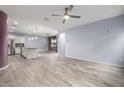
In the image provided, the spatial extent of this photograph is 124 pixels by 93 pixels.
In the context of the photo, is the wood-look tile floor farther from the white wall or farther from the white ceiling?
the white wall

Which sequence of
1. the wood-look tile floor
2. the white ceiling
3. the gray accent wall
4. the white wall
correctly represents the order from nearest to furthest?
the wood-look tile floor < the white ceiling < the gray accent wall < the white wall

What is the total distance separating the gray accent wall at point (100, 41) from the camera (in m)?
4.14

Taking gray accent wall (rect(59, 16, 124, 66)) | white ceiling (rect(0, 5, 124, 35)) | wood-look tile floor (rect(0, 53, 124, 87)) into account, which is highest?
white ceiling (rect(0, 5, 124, 35))

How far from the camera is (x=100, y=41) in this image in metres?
4.85

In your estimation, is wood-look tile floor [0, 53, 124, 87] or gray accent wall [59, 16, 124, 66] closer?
wood-look tile floor [0, 53, 124, 87]

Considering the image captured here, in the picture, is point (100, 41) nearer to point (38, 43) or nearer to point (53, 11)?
point (53, 11)

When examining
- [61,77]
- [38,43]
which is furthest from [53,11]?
[38,43]

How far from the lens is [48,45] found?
46.0ft

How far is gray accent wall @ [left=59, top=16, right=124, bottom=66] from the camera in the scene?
4.14 m

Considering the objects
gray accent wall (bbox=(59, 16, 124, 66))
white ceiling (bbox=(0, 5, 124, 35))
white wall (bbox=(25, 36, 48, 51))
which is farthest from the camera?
white wall (bbox=(25, 36, 48, 51))

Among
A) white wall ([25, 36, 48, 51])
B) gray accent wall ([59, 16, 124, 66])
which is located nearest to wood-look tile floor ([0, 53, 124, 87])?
gray accent wall ([59, 16, 124, 66])
